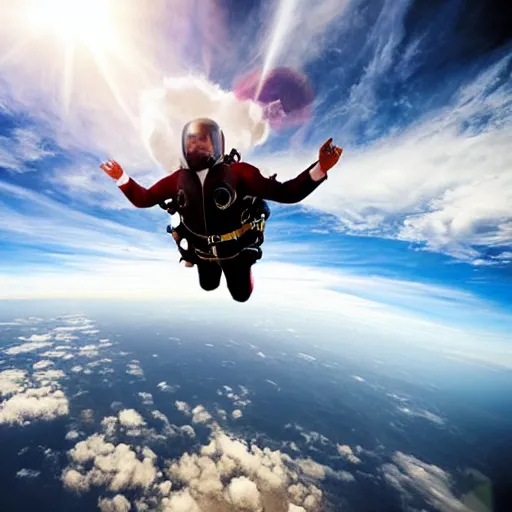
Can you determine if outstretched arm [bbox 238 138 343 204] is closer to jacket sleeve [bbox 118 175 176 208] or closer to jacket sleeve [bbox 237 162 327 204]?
jacket sleeve [bbox 237 162 327 204]

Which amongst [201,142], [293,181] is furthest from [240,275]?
[201,142]

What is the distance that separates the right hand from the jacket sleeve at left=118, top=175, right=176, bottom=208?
6 cm

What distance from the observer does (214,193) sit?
256 centimetres

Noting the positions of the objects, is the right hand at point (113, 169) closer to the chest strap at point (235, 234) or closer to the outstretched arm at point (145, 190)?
the outstretched arm at point (145, 190)

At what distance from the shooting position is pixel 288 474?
8431cm

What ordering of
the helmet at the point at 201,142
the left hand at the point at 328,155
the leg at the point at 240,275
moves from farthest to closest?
the leg at the point at 240,275, the helmet at the point at 201,142, the left hand at the point at 328,155

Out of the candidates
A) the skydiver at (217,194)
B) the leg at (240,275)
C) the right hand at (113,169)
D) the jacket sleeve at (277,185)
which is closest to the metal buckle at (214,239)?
the skydiver at (217,194)

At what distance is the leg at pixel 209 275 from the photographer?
392cm

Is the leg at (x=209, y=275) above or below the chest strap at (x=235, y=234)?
below

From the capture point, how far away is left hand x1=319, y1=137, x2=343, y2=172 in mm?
2125

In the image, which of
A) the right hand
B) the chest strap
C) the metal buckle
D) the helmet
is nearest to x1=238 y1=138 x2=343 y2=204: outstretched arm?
the helmet

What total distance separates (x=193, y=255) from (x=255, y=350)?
18280 cm

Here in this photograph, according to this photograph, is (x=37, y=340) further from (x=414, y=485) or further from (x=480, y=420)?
(x=480, y=420)

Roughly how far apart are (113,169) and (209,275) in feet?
6.36
